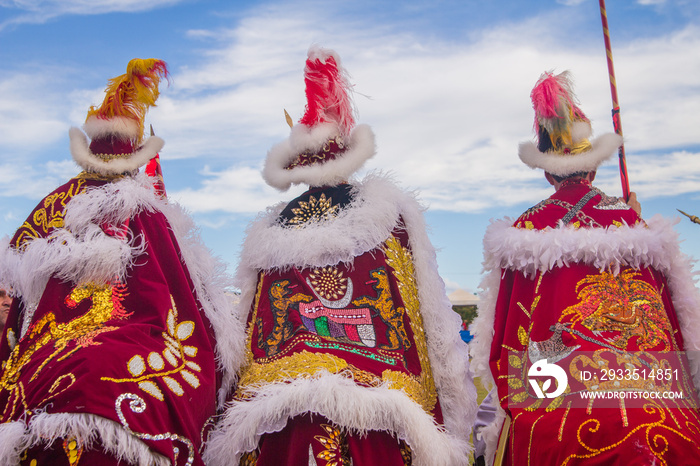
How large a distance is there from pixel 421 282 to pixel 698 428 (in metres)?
1.50

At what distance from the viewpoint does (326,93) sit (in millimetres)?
Answer: 3887

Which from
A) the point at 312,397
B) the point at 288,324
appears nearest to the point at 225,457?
the point at 312,397

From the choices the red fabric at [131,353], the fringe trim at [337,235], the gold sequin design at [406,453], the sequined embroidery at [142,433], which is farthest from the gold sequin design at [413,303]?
the sequined embroidery at [142,433]

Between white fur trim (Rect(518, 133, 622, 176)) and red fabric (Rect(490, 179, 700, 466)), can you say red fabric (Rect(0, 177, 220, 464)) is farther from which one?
white fur trim (Rect(518, 133, 622, 176))

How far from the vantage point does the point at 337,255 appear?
3.49 metres

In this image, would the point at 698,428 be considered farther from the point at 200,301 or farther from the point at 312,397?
the point at 200,301

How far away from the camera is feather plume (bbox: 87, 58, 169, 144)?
3492mm

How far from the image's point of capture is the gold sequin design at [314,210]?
12.1 ft

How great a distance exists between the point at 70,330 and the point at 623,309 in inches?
102

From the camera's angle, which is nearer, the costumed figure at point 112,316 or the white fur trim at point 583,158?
the costumed figure at point 112,316

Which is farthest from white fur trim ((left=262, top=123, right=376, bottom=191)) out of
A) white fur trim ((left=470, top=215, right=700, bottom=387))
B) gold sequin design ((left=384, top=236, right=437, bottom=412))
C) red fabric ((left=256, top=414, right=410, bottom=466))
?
red fabric ((left=256, top=414, right=410, bottom=466))

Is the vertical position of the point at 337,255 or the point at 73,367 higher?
the point at 337,255

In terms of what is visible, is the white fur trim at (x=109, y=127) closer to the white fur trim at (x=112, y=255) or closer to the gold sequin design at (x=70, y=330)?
the white fur trim at (x=112, y=255)

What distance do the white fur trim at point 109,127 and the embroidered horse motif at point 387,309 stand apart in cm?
151
